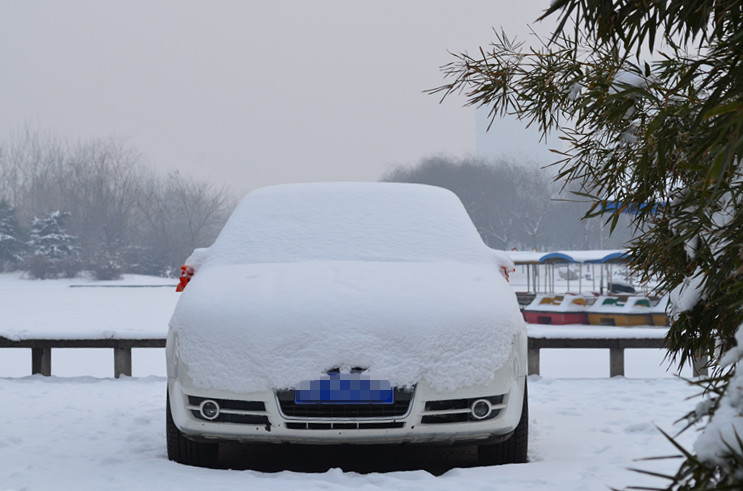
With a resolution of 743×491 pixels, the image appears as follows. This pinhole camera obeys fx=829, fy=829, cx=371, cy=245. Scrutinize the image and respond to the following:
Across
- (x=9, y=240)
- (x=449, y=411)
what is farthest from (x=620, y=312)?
(x=9, y=240)

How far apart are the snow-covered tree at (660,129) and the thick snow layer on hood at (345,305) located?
2.75 feet

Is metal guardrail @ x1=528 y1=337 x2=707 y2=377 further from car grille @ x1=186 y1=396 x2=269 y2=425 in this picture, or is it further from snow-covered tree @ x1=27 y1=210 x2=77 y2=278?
snow-covered tree @ x1=27 y1=210 x2=77 y2=278

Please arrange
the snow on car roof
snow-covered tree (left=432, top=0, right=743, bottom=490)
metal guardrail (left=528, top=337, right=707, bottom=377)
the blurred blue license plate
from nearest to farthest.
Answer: snow-covered tree (left=432, top=0, right=743, bottom=490)
the blurred blue license plate
the snow on car roof
metal guardrail (left=528, top=337, right=707, bottom=377)

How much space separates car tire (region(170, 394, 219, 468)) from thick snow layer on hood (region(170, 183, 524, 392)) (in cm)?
46

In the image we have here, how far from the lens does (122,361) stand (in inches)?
314

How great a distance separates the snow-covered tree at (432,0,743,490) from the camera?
6.75ft

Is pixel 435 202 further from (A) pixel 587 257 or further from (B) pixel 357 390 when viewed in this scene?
(A) pixel 587 257

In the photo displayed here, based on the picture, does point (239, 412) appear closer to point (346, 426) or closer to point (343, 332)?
point (346, 426)

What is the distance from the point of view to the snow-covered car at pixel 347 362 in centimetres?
A: 376

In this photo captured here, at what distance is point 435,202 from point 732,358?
3873mm

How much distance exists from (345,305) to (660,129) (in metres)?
1.66

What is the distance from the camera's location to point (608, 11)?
2.03m

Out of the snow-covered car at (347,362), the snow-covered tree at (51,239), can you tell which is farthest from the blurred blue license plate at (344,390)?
the snow-covered tree at (51,239)

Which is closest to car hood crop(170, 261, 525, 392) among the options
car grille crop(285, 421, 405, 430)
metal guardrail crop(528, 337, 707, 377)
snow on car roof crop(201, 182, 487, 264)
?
car grille crop(285, 421, 405, 430)
